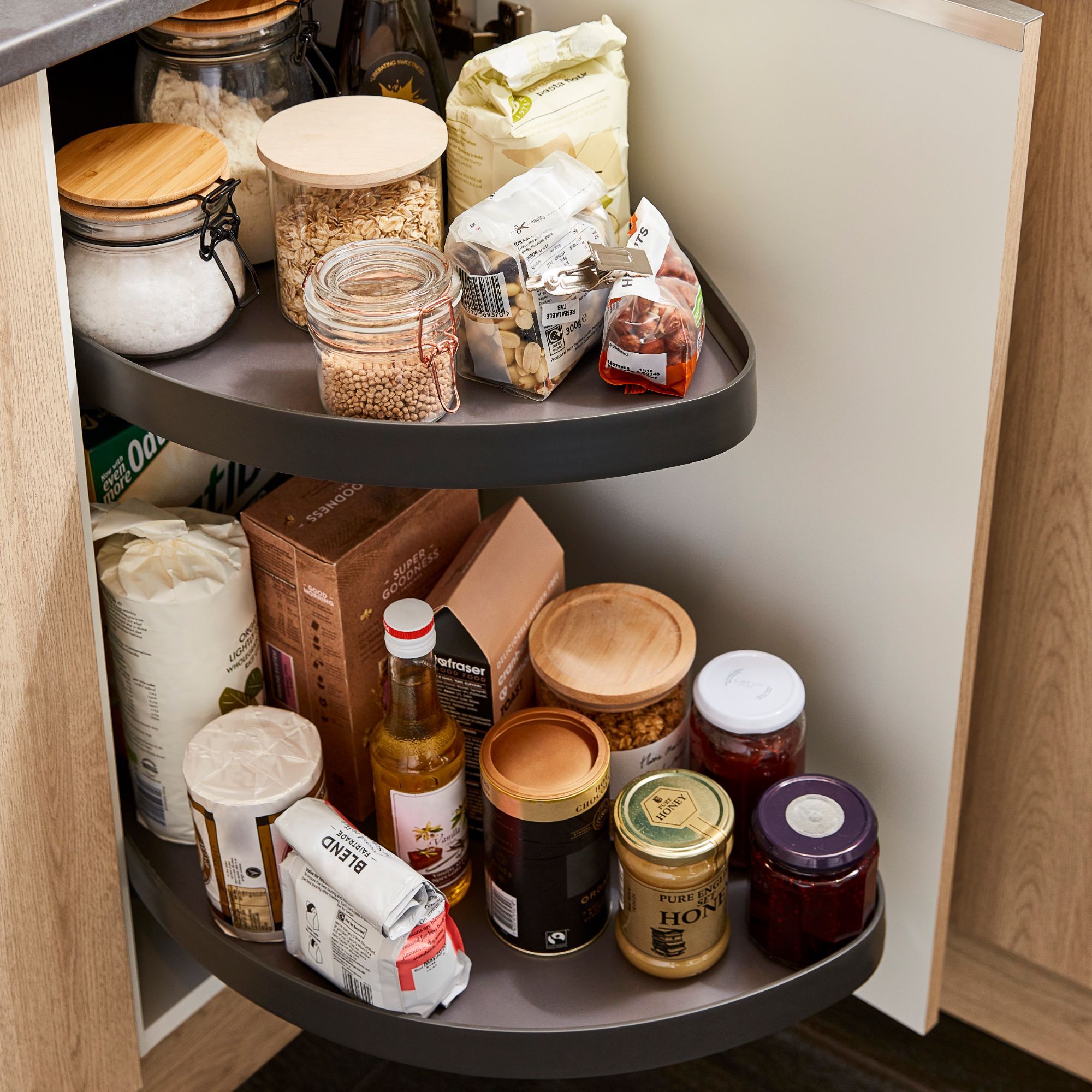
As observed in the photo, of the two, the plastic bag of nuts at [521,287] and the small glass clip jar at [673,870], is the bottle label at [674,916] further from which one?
the plastic bag of nuts at [521,287]

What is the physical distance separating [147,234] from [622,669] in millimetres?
446

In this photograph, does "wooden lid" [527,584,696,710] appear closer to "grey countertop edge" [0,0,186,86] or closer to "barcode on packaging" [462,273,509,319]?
"barcode on packaging" [462,273,509,319]

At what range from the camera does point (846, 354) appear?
91 centimetres

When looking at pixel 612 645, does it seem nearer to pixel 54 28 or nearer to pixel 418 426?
pixel 418 426

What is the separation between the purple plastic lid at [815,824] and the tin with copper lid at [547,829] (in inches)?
4.5

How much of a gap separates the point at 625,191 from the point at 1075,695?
55cm

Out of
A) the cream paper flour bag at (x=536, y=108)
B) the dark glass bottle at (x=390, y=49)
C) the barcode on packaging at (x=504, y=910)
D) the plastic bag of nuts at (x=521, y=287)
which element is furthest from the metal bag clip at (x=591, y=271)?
the barcode on packaging at (x=504, y=910)

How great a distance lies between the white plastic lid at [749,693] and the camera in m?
0.95

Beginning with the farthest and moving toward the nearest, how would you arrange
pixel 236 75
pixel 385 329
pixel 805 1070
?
pixel 805 1070, pixel 236 75, pixel 385 329

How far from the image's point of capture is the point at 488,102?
0.87 metres

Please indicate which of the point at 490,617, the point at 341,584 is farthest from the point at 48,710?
the point at 490,617

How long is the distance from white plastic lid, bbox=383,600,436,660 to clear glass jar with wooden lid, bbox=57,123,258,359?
0.21m

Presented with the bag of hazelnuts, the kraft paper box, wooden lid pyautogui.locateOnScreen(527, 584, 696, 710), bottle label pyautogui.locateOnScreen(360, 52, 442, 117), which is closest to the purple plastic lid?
wooden lid pyautogui.locateOnScreen(527, 584, 696, 710)

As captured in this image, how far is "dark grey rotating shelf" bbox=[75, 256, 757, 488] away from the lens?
756 mm
